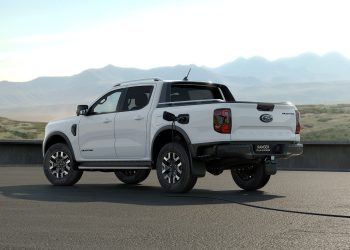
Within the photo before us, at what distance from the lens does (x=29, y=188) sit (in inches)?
521

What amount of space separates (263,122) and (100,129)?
3471mm

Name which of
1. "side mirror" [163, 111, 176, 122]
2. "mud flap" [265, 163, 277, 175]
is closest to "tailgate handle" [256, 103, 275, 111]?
"mud flap" [265, 163, 277, 175]

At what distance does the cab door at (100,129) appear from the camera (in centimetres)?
1316

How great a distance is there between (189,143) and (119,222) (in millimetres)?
3684

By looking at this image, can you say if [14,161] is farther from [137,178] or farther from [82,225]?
[82,225]

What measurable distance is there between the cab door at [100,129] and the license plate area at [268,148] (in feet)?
9.87

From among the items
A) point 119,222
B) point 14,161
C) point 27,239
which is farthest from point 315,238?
point 14,161

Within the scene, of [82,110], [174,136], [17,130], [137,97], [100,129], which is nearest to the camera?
[174,136]

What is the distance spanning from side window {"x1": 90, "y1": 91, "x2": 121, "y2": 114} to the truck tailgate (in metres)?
3.02

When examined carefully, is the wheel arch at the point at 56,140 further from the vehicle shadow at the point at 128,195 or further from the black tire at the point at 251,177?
the black tire at the point at 251,177

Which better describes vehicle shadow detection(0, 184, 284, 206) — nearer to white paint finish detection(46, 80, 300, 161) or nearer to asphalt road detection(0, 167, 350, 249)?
asphalt road detection(0, 167, 350, 249)

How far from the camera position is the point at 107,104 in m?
13.6

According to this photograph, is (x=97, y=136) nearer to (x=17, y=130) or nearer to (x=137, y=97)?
(x=137, y=97)

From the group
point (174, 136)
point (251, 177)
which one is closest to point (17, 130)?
point (251, 177)
